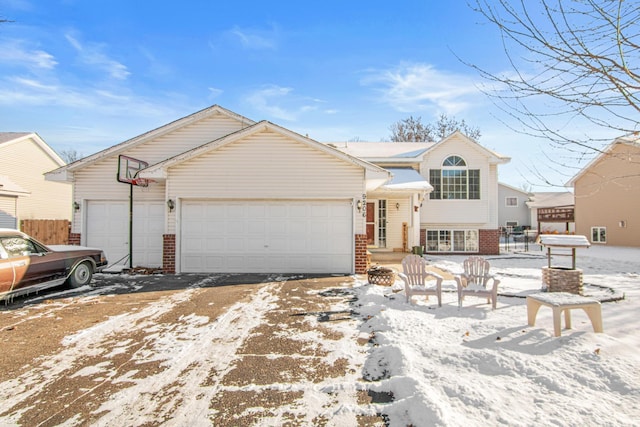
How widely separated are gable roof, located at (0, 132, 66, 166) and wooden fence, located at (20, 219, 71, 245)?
5431 millimetres

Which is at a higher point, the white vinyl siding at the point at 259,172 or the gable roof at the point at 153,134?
the gable roof at the point at 153,134

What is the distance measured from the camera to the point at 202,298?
7.39 m

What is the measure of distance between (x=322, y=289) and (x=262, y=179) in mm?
4067

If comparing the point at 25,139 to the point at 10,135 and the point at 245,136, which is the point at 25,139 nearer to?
the point at 10,135

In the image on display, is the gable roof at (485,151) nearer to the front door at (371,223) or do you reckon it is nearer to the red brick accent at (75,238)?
the front door at (371,223)

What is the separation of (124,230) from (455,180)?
14554mm

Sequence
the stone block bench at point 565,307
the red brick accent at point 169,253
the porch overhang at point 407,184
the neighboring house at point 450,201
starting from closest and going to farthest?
the stone block bench at point 565,307 → the red brick accent at point 169,253 → the porch overhang at point 407,184 → the neighboring house at point 450,201

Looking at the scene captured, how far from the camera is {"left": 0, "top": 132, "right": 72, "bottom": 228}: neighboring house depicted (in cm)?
1738

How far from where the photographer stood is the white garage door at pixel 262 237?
1039 cm

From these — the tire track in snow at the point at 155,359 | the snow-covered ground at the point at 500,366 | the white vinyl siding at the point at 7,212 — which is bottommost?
the tire track in snow at the point at 155,359

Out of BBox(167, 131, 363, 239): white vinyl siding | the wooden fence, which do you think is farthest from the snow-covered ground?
the wooden fence

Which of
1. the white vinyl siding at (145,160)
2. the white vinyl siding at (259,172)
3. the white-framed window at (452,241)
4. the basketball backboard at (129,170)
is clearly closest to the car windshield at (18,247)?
the white vinyl siding at (259,172)

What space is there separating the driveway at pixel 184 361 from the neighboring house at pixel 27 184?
14.3m

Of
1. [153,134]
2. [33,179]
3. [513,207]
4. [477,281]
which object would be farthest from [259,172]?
[513,207]
